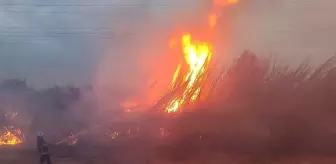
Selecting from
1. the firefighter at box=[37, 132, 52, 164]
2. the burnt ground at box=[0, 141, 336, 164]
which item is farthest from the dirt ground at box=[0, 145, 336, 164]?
the firefighter at box=[37, 132, 52, 164]

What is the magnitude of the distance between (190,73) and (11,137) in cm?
1111

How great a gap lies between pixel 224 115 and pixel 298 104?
14.1 ft

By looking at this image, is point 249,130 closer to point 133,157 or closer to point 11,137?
point 133,157

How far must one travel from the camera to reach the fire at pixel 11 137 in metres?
27.0

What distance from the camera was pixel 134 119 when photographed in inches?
1025

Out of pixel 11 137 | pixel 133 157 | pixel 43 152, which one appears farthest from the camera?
pixel 11 137

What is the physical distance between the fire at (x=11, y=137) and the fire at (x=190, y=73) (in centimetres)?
887

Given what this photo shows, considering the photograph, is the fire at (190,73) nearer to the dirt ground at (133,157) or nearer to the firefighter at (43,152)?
the dirt ground at (133,157)

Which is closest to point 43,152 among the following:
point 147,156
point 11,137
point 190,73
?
point 147,156

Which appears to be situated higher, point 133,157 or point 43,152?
point 133,157

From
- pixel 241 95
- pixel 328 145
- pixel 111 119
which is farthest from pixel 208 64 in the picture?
pixel 328 145

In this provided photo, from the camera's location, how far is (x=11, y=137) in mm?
27438

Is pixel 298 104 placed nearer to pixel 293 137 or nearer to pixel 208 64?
pixel 293 137

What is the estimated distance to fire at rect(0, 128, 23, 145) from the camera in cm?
2698
